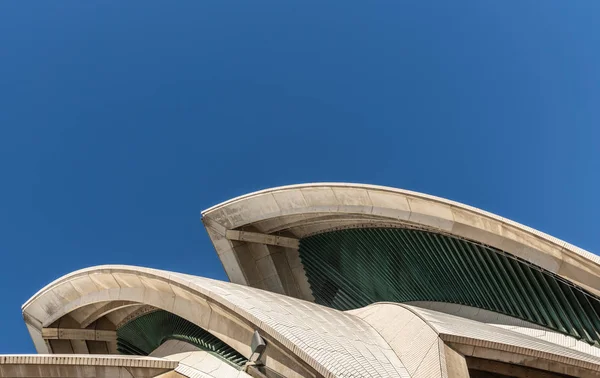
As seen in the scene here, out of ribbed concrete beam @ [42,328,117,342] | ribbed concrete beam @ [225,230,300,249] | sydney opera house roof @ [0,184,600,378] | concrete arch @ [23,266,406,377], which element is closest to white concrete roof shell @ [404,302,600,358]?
sydney opera house roof @ [0,184,600,378]

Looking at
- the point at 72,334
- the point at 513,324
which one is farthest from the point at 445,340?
the point at 72,334

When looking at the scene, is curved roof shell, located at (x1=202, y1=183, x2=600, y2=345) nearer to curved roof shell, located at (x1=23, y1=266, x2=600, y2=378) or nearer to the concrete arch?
curved roof shell, located at (x1=23, y1=266, x2=600, y2=378)

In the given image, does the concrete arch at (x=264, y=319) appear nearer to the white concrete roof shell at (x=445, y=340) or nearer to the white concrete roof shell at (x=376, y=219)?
the white concrete roof shell at (x=445, y=340)

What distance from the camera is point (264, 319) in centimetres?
911

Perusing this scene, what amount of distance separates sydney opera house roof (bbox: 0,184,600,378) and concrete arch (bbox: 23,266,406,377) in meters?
0.04

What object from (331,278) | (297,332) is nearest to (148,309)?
(331,278)

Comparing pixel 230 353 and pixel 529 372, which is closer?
pixel 529 372

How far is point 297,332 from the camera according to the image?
8938 millimetres

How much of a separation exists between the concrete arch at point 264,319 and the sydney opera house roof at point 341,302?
0.04 m

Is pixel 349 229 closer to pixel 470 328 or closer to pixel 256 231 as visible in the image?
pixel 256 231

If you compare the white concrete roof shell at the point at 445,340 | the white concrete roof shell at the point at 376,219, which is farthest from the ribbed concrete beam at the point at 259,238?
the white concrete roof shell at the point at 445,340

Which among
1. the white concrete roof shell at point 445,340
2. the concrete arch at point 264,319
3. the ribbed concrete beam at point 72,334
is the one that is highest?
the white concrete roof shell at point 445,340

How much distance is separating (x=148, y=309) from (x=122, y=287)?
346 centimetres

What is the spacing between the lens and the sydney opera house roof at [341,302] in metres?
8.88
